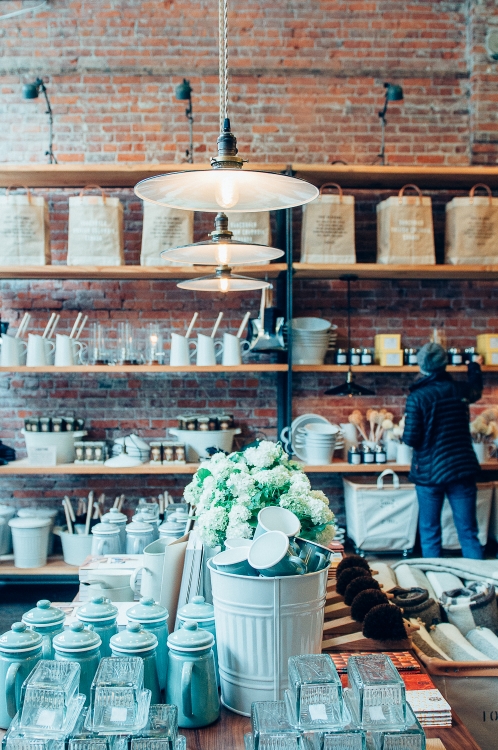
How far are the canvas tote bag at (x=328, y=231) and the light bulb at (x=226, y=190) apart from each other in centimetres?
277

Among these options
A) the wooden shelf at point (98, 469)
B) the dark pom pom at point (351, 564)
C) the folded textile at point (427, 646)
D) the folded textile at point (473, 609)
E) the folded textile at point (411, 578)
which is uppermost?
the dark pom pom at point (351, 564)

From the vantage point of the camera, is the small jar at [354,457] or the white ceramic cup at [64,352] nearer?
the white ceramic cup at [64,352]

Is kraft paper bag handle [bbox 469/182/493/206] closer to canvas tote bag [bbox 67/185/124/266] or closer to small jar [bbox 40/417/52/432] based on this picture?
canvas tote bag [bbox 67/185/124/266]

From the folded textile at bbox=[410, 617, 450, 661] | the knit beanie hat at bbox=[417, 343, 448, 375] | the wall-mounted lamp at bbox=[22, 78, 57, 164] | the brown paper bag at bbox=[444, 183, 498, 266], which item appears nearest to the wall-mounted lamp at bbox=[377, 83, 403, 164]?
the brown paper bag at bbox=[444, 183, 498, 266]

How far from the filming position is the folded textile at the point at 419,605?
2494 mm

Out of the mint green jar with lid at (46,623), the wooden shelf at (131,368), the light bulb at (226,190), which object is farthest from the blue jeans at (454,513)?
the mint green jar with lid at (46,623)

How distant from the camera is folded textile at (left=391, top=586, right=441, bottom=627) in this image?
8.18ft

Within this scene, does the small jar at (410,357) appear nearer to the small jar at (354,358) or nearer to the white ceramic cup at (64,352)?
the small jar at (354,358)

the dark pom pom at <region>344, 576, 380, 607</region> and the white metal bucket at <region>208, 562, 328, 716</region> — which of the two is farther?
the dark pom pom at <region>344, 576, 380, 607</region>

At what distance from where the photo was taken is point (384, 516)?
4785 millimetres

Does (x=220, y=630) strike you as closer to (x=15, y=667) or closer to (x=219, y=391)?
(x=15, y=667)

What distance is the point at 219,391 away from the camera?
520cm

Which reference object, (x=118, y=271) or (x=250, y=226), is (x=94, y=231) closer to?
(x=118, y=271)

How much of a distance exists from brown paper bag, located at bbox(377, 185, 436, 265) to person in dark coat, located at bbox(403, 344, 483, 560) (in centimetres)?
65
